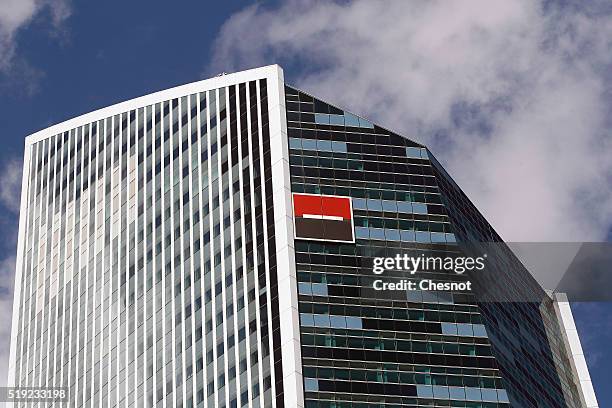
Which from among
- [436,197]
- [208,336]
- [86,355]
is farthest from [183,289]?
[436,197]

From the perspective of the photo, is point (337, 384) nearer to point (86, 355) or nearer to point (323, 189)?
point (323, 189)

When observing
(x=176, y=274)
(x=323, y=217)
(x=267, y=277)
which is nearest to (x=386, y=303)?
(x=323, y=217)

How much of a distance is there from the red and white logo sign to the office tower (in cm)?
18

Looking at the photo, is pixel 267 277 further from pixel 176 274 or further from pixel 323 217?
pixel 176 274

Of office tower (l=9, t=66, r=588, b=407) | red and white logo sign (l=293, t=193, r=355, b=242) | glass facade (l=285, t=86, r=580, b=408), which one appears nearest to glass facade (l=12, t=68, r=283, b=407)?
office tower (l=9, t=66, r=588, b=407)

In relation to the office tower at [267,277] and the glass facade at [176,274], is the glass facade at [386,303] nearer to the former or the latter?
the office tower at [267,277]

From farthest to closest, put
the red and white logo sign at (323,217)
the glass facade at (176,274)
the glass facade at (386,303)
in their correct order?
the red and white logo sign at (323,217)
the glass facade at (176,274)
the glass facade at (386,303)

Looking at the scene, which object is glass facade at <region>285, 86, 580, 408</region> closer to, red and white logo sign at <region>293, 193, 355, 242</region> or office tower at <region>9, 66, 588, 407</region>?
office tower at <region>9, 66, 588, 407</region>

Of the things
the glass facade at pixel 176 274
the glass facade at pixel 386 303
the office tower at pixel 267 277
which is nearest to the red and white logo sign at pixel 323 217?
the office tower at pixel 267 277

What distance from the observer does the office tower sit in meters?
160

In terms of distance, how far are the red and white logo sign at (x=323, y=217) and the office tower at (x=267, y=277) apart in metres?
0.18

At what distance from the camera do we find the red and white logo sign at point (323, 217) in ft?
554

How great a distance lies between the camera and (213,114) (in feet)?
611

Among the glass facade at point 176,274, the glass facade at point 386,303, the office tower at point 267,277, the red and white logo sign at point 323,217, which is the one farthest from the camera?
the red and white logo sign at point 323,217
